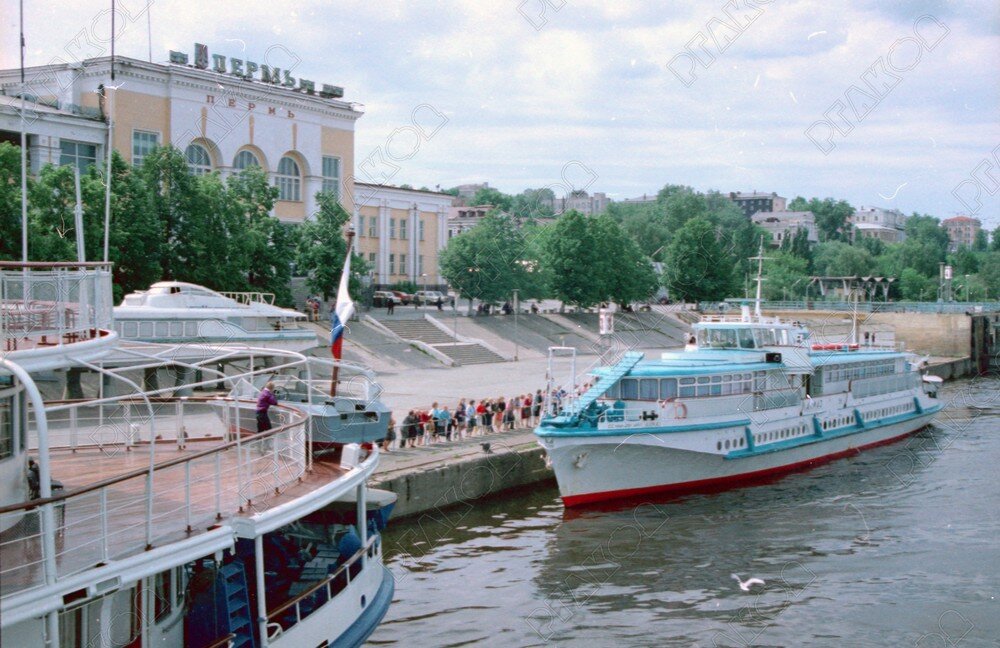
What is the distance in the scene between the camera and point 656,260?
Result: 118m

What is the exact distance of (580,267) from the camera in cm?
7881

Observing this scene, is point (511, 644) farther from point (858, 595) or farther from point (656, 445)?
point (656, 445)

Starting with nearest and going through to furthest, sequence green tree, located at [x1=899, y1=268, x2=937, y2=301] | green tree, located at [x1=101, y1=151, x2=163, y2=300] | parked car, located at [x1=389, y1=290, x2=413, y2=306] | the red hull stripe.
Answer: the red hull stripe → green tree, located at [x1=101, y1=151, x2=163, y2=300] → parked car, located at [x1=389, y1=290, x2=413, y2=306] → green tree, located at [x1=899, y1=268, x2=937, y2=301]

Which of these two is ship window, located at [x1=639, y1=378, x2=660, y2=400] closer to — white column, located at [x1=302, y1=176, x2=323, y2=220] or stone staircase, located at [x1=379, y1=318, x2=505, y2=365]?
stone staircase, located at [x1=379, y1=318, x2=505, y2=365]

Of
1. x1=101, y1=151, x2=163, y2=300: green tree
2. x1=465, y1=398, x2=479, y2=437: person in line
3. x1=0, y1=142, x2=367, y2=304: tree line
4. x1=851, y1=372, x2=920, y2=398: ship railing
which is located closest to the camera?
x1=465, y1=398, x2=479, y2=437: person in line

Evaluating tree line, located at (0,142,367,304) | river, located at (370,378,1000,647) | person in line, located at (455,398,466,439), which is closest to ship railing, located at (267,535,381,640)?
river, located at (370,378,1000,647)

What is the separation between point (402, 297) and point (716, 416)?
46.2 m

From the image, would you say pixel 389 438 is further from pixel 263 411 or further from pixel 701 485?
pixel 263 411

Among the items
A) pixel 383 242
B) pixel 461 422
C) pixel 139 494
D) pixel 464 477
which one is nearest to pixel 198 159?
pixel 383 242

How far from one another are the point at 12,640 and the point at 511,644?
33.1ft

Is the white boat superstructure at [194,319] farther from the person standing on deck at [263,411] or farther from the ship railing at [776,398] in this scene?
the person standing on deck at [263,411]

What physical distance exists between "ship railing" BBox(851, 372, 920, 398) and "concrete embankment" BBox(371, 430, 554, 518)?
1483cm

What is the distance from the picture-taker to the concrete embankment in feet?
82.0

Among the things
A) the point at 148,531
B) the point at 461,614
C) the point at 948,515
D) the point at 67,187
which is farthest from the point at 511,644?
the point at 67,187
